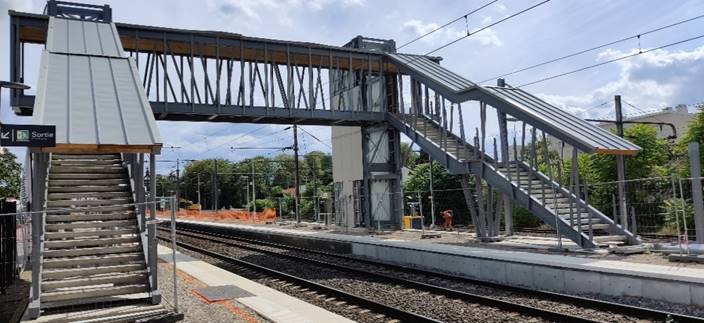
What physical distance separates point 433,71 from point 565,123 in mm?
8980

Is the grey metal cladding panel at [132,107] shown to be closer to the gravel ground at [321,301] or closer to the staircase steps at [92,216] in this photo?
the staircase steps at [92,216]

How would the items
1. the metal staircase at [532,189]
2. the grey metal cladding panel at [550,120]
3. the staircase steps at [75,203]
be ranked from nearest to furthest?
the staircase steps at [75,203] < the grey metal cladding panel at [550,120] < the metal staircase at [532,189]

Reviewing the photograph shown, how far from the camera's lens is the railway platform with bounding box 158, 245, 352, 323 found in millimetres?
9680

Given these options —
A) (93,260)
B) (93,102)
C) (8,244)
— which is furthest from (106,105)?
(8,244)

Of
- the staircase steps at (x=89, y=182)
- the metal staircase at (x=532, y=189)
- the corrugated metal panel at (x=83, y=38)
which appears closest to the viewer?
the staircase steps at (x=89, y=182)

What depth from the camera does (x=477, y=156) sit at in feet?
68.7

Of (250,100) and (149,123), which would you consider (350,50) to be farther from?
(149,123)

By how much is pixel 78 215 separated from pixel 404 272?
8.85 m

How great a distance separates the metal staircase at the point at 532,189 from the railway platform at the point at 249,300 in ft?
29.7

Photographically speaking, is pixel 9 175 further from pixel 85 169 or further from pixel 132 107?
pixel 132 107

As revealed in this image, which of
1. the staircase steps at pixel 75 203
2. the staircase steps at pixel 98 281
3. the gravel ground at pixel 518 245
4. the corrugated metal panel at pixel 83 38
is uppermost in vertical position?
the corrugated metal panel at pixel 83 38

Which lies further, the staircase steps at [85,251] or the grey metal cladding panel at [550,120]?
the grey metal cladding panel at [550,120]

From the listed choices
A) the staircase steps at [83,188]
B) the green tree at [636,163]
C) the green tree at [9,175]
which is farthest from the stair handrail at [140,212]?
the green tree at [636,163]

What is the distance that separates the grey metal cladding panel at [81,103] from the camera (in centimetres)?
988
